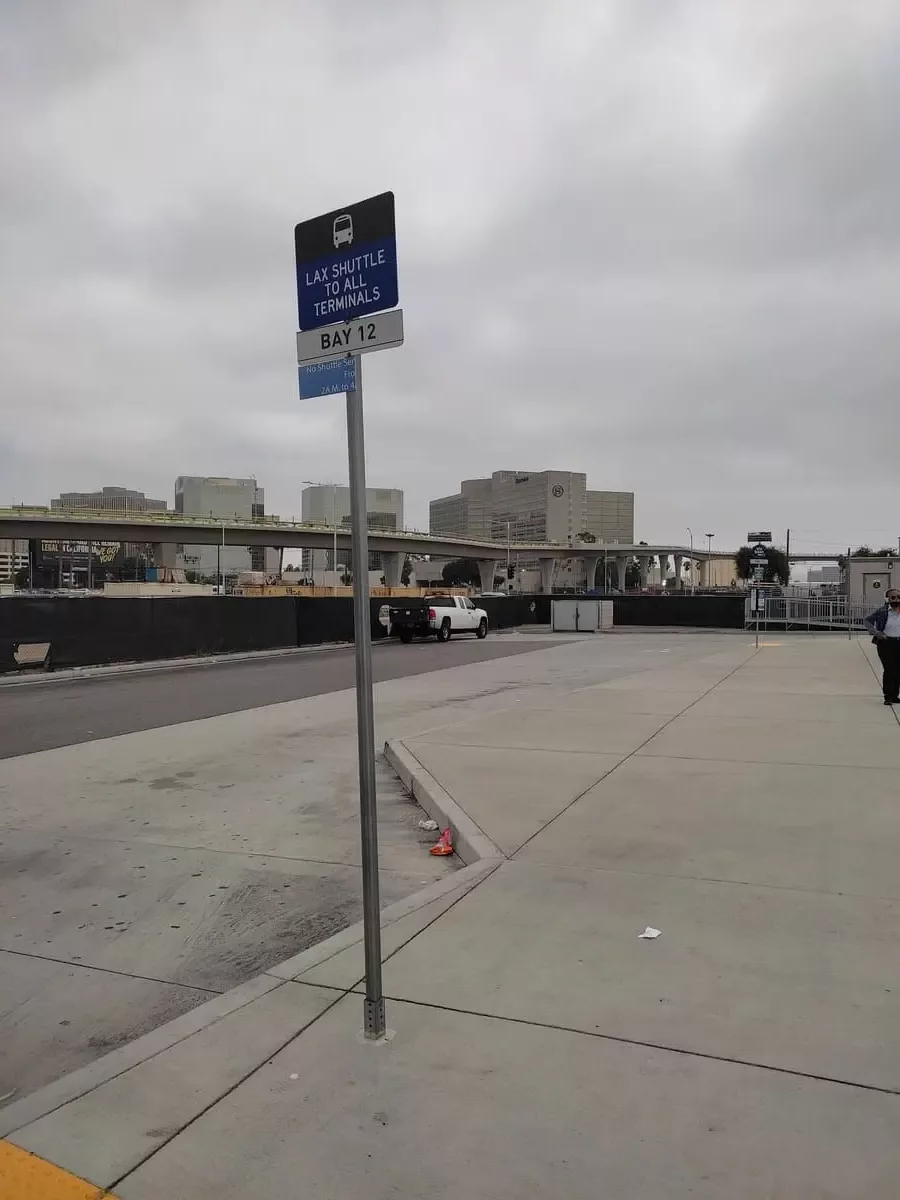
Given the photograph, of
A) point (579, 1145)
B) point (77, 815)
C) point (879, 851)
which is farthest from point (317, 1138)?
point (77, 815)

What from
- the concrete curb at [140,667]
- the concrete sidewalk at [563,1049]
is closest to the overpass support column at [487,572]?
the concrete curb at [140,667]

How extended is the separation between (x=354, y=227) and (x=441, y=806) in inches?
181

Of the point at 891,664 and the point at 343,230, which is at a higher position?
the point at 343,230

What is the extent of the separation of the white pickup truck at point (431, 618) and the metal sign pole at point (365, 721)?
29536mm

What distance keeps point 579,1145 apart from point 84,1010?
2355 millimetres

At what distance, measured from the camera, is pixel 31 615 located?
2030 centimetres

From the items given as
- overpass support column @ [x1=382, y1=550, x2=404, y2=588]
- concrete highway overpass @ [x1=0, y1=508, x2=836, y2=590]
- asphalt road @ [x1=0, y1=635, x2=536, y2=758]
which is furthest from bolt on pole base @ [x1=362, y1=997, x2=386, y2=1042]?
overpass support column @ [x1=382, y1=550, x2=404, y2=588]

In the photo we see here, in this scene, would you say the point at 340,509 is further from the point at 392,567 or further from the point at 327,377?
the point at 327,377

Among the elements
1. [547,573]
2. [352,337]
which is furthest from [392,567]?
[352,337]

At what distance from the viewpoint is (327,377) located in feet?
12.1

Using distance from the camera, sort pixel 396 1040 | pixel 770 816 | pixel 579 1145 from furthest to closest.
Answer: pixel 770 816 < pixel 396 1040 < pixel 579 1145

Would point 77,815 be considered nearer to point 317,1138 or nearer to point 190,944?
point 190,944

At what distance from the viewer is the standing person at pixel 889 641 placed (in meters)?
12.1

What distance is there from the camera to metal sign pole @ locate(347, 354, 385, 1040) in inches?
134
